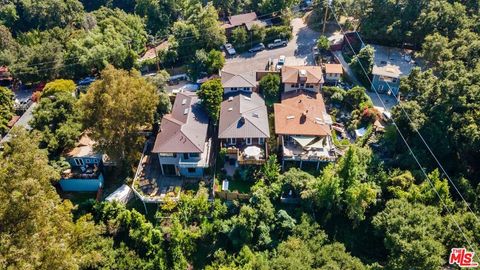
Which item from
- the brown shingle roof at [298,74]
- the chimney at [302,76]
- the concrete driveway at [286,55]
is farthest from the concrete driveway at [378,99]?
the chimney at [302,76]

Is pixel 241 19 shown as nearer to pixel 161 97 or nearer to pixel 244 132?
pixel 161 97

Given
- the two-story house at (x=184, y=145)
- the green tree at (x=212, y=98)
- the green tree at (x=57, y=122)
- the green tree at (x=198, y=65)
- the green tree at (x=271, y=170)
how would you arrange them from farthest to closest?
1. the green tree at (x=198, y=65)
2. the green tree at (x=212, y=98)
3. the green tree at (x=57, y=122)
4. the two-story house at (x=184, y=145)
5. the green tree at (x=271, y=170)

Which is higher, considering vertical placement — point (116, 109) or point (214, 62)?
point (116, 109)

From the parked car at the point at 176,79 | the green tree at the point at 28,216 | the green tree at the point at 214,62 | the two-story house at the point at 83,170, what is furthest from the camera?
the parked car at the point at 176,79

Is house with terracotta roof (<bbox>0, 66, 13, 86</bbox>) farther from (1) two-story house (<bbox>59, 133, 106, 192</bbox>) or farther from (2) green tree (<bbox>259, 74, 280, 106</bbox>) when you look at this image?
(2) green tree (<bbox>259, 74, 280, 106</bbox>)

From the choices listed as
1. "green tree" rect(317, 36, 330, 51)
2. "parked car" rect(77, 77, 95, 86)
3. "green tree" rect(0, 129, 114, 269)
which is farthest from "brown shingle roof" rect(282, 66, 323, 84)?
"green tree" rect(0, 129, 114, 269)

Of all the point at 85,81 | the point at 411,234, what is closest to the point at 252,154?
the point at 411,234

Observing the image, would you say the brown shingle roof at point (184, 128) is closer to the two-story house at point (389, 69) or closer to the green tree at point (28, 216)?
the green tree at point (28, 216)
